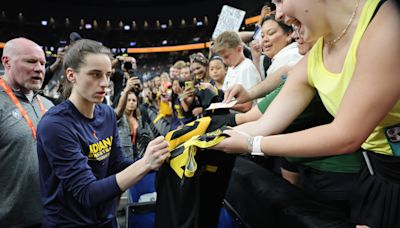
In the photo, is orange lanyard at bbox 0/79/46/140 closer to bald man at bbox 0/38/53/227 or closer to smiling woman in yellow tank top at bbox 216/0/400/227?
bald man at bbox 0/38/53/227

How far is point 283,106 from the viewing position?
4.45 feet

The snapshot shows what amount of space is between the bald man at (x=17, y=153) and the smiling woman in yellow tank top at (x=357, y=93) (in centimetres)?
136

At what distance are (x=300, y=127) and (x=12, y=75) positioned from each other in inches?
72.6

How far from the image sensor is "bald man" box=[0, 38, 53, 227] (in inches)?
72.9

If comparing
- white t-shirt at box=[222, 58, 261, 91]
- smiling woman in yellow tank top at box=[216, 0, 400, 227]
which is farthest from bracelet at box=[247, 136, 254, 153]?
white t-shirt at box=[222, 58, 261, 91]

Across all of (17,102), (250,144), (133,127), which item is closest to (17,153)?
(17,102)

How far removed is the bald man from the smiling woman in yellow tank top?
53.6 inches

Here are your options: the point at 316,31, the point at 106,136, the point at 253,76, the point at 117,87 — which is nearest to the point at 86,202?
the point at 106,136

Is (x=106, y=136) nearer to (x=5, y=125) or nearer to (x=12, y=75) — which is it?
(x=5, y=125)

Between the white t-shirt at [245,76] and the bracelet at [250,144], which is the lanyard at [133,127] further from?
the bracelet at [250,144]

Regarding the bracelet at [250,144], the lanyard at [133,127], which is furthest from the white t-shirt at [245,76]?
the bracelet at [250,144]

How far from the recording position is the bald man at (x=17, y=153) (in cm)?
185

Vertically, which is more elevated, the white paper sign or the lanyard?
the white paper sign

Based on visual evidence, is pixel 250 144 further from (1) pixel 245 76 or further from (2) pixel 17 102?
(1) pixel 245 76
